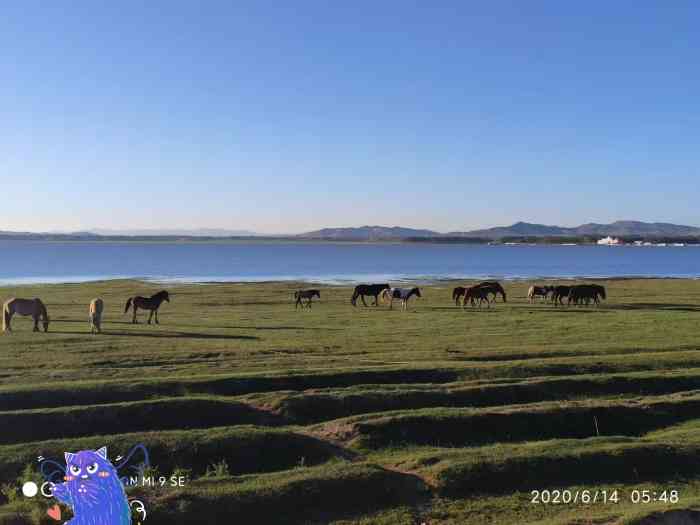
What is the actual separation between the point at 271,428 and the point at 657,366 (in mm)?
11046

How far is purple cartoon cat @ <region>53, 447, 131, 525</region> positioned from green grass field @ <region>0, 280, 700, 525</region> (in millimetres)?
896

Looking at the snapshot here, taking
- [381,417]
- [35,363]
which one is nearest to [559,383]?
[381,417]

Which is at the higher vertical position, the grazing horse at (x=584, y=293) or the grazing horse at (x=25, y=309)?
the grazing horse at (x=25, y=309)

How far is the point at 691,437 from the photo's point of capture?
12.2 m

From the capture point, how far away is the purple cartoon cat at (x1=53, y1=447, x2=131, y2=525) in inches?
309

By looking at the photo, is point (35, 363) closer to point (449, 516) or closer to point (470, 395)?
point (470, 395)

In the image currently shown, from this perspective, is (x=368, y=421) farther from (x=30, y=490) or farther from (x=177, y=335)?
(x=177, y=335)

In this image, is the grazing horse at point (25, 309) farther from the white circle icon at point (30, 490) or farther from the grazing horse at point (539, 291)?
the grazing horse at point (539, 291)

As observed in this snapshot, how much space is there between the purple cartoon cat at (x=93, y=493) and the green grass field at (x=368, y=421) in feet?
2.94

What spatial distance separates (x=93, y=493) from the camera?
7855 millimetres

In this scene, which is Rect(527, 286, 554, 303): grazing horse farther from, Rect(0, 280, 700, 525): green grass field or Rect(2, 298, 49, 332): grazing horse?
Rect(2, 298, 49, 332): grazing horse

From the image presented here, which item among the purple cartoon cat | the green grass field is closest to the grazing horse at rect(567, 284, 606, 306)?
the green grass field

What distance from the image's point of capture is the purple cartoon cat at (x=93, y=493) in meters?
7.85

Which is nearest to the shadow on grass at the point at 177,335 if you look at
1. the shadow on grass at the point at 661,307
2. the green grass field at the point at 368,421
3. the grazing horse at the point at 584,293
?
the green grass field at the point at 368,421
